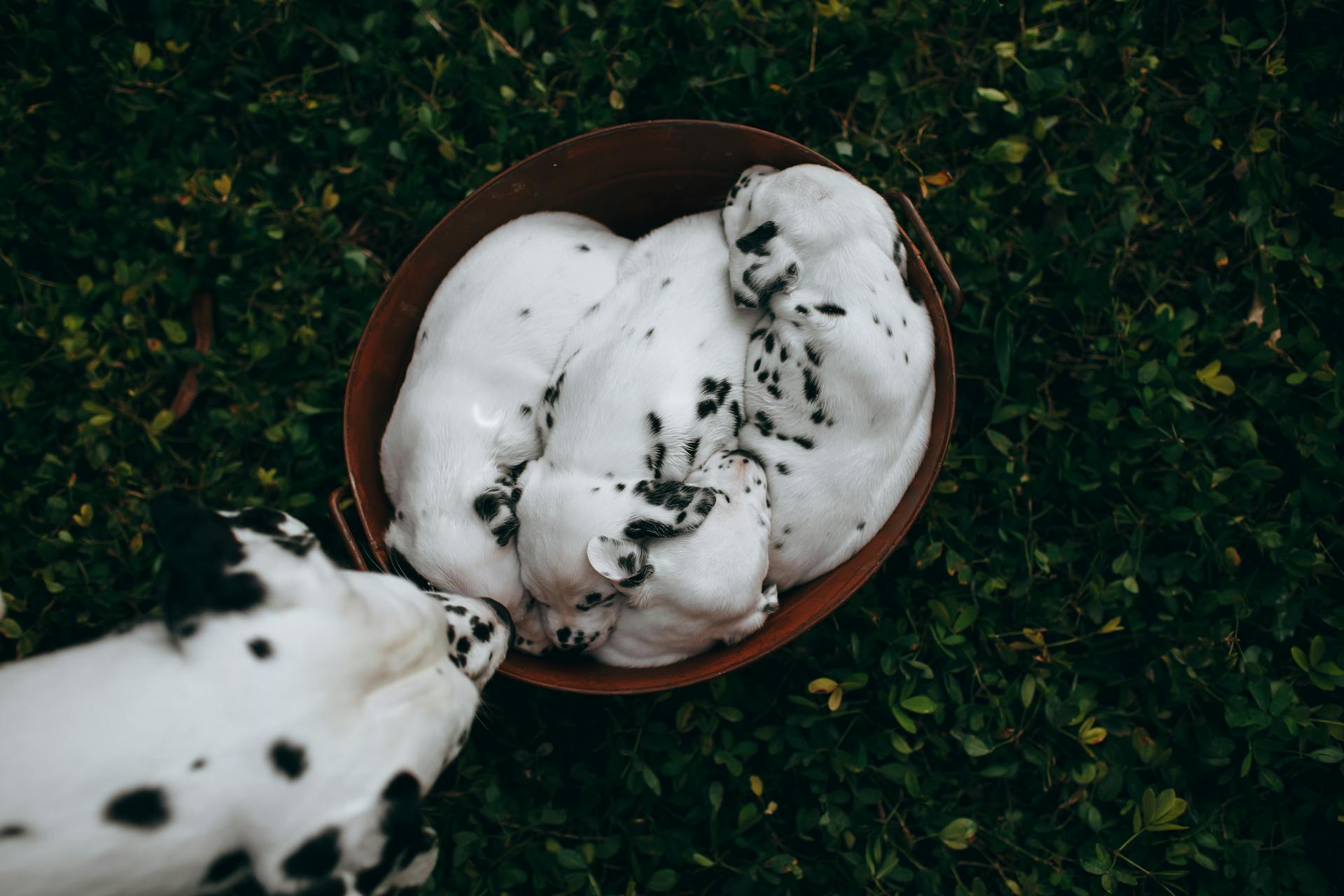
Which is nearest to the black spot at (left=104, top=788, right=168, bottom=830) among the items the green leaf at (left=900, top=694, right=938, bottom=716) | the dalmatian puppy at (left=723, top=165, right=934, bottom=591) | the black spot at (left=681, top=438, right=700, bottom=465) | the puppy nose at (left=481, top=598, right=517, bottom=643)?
the puppy nose at (left=481, top=598, right=517, bottom=643)

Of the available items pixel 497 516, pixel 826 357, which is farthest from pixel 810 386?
pixel 497 516

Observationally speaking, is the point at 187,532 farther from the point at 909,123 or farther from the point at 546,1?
the point at 909,123

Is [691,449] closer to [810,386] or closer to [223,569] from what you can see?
Result: [810,386]

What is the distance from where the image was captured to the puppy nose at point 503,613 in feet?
8.04

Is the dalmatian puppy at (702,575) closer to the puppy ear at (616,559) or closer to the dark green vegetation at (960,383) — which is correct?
the puppy ear at (616,559)

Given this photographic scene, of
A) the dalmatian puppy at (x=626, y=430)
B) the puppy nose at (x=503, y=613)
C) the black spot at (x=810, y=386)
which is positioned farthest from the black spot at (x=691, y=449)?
the puppy nose at (x=503, y=613)

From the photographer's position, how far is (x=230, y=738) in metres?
1.53

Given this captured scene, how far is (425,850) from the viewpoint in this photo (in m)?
1.75

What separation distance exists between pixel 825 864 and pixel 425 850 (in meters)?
1.79

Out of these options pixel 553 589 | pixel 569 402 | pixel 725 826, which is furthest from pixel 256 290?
pixel 725 826

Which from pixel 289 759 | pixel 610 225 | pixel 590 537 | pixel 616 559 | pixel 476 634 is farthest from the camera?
pixel 610 225

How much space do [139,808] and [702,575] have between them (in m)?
1.42

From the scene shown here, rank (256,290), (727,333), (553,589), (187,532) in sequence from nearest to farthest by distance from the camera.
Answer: (187,532) → (553,589) → (727,333) → (256,290)

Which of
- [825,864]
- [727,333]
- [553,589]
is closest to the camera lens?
[553,589]
